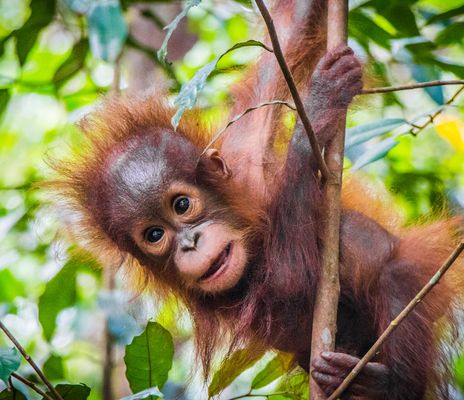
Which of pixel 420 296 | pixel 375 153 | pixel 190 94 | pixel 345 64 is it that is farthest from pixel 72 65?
pixel 420 296

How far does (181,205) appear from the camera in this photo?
3020 millimetres

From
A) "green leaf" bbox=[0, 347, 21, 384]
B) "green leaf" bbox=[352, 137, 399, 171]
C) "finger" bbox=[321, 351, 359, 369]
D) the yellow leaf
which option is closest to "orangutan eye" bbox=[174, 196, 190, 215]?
"green leaf" bbox=[352, 137, 399, 171]

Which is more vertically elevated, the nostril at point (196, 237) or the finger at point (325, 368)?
the nostril at point (196, 237)

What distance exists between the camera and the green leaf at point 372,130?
10.4 feet

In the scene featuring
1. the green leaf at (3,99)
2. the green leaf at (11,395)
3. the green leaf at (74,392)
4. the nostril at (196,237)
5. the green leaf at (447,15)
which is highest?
the green leaf at (3,99)

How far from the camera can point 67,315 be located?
12.6ft

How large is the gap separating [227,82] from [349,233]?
3.67 ft

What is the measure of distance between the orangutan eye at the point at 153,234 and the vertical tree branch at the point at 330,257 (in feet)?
2.67

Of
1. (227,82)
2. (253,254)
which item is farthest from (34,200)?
(253,254)

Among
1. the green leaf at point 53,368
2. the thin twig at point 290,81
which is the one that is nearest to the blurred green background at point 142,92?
the green leaf at point 53,368

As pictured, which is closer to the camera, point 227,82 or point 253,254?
point 253,254

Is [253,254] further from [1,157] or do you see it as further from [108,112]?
[1,157]

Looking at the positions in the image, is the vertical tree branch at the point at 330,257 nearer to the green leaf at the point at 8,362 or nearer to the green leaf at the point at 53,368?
the green leaf at the point at 8,362

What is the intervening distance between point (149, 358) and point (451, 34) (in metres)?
1.82
